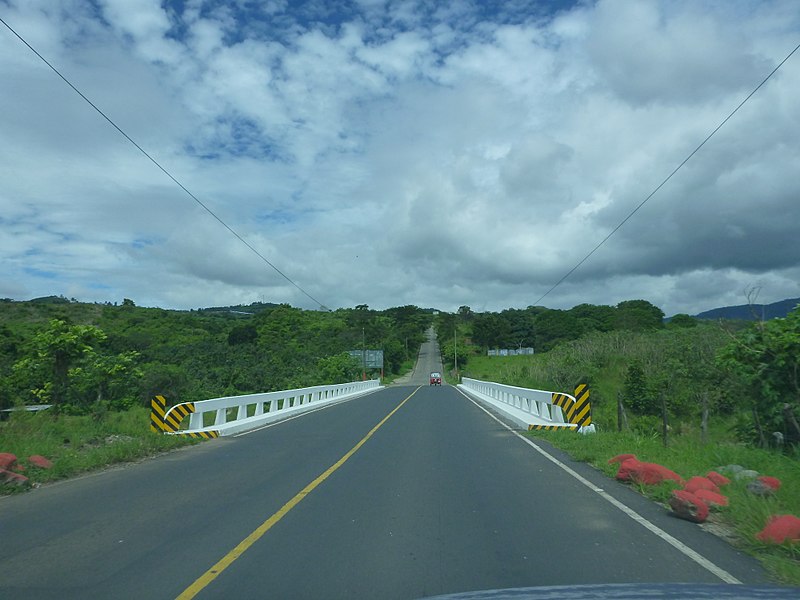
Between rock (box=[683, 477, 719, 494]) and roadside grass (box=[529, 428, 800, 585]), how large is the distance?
0.52ft

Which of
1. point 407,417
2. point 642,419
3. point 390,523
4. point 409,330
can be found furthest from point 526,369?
point 409,330

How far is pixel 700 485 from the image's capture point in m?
9.09

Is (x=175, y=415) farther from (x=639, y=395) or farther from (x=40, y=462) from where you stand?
(x=639, y=395)

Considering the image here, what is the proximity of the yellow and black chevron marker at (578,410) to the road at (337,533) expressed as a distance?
5587mm

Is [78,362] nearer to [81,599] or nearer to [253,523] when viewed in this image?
[253,523]

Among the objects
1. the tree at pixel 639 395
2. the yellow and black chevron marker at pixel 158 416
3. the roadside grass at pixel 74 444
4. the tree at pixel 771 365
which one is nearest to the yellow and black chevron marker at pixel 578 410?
the tree at pixel 771 365

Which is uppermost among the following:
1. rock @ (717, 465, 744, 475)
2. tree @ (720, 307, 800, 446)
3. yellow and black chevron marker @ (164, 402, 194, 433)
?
tree @ (720, 307, 800, 446)

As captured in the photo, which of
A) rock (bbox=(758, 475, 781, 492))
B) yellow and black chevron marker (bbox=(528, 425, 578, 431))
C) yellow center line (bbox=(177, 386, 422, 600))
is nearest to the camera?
yellow center line (bbox=(177, 386, 422, 600))

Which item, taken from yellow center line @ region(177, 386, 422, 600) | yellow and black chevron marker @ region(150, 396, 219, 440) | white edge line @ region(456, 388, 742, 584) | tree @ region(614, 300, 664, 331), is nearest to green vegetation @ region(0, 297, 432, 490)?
yellow and black chevron marker @ region(150, 396, 219, 440)

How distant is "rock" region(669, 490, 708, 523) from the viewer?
7.82 metres

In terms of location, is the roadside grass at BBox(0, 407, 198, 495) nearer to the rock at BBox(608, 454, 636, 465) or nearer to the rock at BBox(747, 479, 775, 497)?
the rock at BBox(608, 454, 636, 465)

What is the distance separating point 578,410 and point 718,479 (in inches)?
356

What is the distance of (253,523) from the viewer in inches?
311

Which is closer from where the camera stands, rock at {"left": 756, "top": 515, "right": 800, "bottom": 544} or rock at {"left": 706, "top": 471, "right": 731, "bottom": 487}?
rock at {"left": 756, "top": 515, "right": 800, "bottom": 544}
